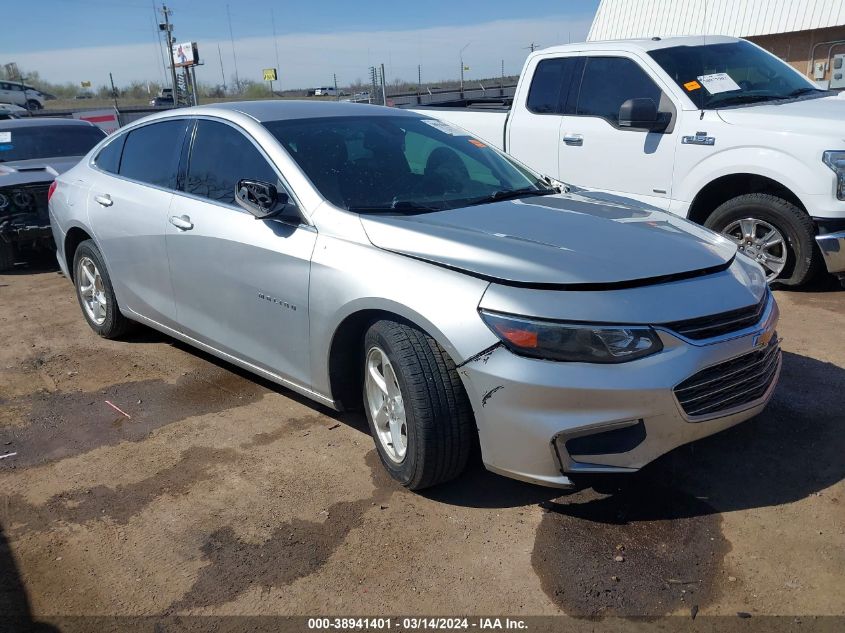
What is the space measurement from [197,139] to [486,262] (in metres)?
2.31

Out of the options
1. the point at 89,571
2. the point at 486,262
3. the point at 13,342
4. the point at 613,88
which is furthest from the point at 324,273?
the point at 613,88

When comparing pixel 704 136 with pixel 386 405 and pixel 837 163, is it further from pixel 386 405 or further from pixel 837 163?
pixel 386 405

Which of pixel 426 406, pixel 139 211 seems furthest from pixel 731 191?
pixel 139 211

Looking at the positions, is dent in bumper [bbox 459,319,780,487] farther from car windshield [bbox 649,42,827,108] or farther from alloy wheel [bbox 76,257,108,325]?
car windshield [bbox 649,42,827,108]

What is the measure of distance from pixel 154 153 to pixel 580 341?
3264 mm

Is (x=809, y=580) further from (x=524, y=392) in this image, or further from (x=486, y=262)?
(x=486, y=262)

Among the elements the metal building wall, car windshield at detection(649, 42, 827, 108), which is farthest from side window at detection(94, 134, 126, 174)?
the metal building wall

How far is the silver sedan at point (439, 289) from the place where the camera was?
2803mm

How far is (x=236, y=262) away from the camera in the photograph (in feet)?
13.0

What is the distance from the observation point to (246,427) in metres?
4.14

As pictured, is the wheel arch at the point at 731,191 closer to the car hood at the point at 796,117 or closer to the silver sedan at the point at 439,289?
the car hood at the point at 796,117

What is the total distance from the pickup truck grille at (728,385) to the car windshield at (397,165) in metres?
1.48

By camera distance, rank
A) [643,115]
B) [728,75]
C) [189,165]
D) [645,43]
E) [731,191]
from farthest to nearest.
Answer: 1. [645,43]
2. [728,75]
3. [731,191]
4. [643,115]
5. [189,165]

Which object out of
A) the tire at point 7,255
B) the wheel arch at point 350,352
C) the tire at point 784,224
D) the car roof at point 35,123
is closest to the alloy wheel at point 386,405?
the wheel arch at point 350,352
